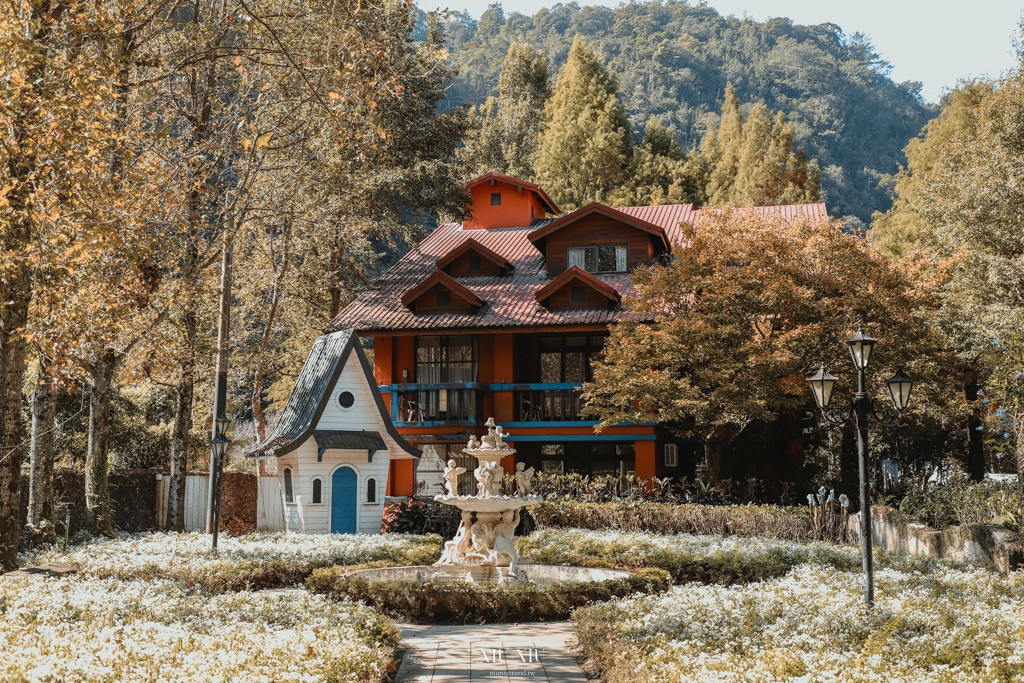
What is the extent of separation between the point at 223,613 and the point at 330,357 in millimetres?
15573

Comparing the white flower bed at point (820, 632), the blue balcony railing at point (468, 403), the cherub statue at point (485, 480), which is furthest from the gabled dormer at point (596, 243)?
the white flower bed at point (820, 632)

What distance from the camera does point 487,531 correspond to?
17.4 m

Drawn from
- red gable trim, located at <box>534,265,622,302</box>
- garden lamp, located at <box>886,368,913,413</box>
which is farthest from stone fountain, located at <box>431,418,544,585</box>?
red gable trim, located at <box>534,265,622,302</box>

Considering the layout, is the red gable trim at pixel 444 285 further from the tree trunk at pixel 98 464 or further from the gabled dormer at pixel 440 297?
the tree trunk at pixel 98 464

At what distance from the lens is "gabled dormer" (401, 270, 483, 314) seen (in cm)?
3116

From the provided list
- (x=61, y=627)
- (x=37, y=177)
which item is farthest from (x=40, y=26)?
(x=61, y=627)

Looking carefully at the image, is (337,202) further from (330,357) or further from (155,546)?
(155,546)

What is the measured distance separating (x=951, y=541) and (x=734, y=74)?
4826 inches

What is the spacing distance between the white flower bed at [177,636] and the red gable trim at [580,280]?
18.0 metres

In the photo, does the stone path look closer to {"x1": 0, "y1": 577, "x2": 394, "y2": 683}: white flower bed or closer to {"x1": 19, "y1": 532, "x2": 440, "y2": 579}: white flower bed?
{"x1": 0, "y1": 577, "x2": 394, "y2": 683}: white flower bed

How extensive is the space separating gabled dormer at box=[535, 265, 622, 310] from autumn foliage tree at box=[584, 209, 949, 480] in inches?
92.5

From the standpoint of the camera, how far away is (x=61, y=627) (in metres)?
10.0

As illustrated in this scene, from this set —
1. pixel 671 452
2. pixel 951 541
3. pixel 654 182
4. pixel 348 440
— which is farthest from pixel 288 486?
pixel 654 182

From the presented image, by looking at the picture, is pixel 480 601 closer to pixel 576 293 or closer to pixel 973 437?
pixel 576 293
